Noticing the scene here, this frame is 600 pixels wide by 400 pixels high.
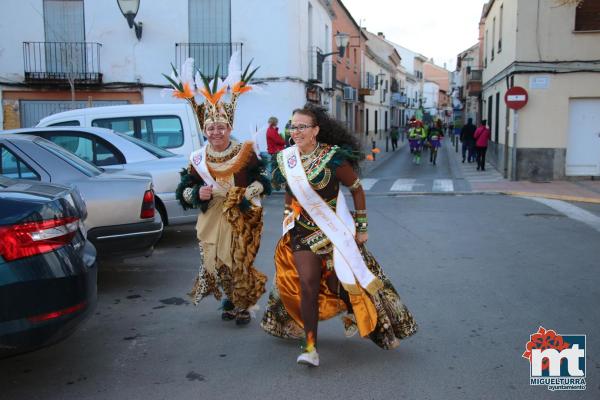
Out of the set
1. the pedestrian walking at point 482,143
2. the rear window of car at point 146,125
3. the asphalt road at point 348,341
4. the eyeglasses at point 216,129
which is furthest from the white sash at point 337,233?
the pedestrian walking at point 482,143

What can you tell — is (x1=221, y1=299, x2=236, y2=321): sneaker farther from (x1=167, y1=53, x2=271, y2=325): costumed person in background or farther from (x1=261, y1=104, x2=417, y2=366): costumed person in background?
(x1=261, y1=104, x2=417, y2=366): costumed person in background

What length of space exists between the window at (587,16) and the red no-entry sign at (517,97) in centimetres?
218

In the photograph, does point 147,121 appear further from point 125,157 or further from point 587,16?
point 587,16

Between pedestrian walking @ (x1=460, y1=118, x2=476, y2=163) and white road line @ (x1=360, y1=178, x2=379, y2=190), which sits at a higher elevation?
pedestrian walking @ (x1=460, y1=118, x2=476, y2=163)

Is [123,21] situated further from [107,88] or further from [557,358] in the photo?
[557,358]

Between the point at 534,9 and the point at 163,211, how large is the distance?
41.0 ft

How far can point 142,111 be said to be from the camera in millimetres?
9172

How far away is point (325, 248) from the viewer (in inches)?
157

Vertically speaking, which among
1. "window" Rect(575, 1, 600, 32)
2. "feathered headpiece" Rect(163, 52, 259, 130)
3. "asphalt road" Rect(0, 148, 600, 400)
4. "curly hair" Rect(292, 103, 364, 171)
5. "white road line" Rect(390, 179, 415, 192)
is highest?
"window" Rect(575, 1, 600, 32)

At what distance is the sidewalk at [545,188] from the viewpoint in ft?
42.3

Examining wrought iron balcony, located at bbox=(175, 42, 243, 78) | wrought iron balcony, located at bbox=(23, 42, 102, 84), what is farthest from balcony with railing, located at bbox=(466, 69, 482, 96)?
wrought iron balcony, located at bbox=(23, 42, 102, 84)

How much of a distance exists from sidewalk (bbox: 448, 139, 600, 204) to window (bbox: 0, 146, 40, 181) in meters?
10.6

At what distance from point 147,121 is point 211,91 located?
15.6ft

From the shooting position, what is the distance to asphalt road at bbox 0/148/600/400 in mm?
3680
